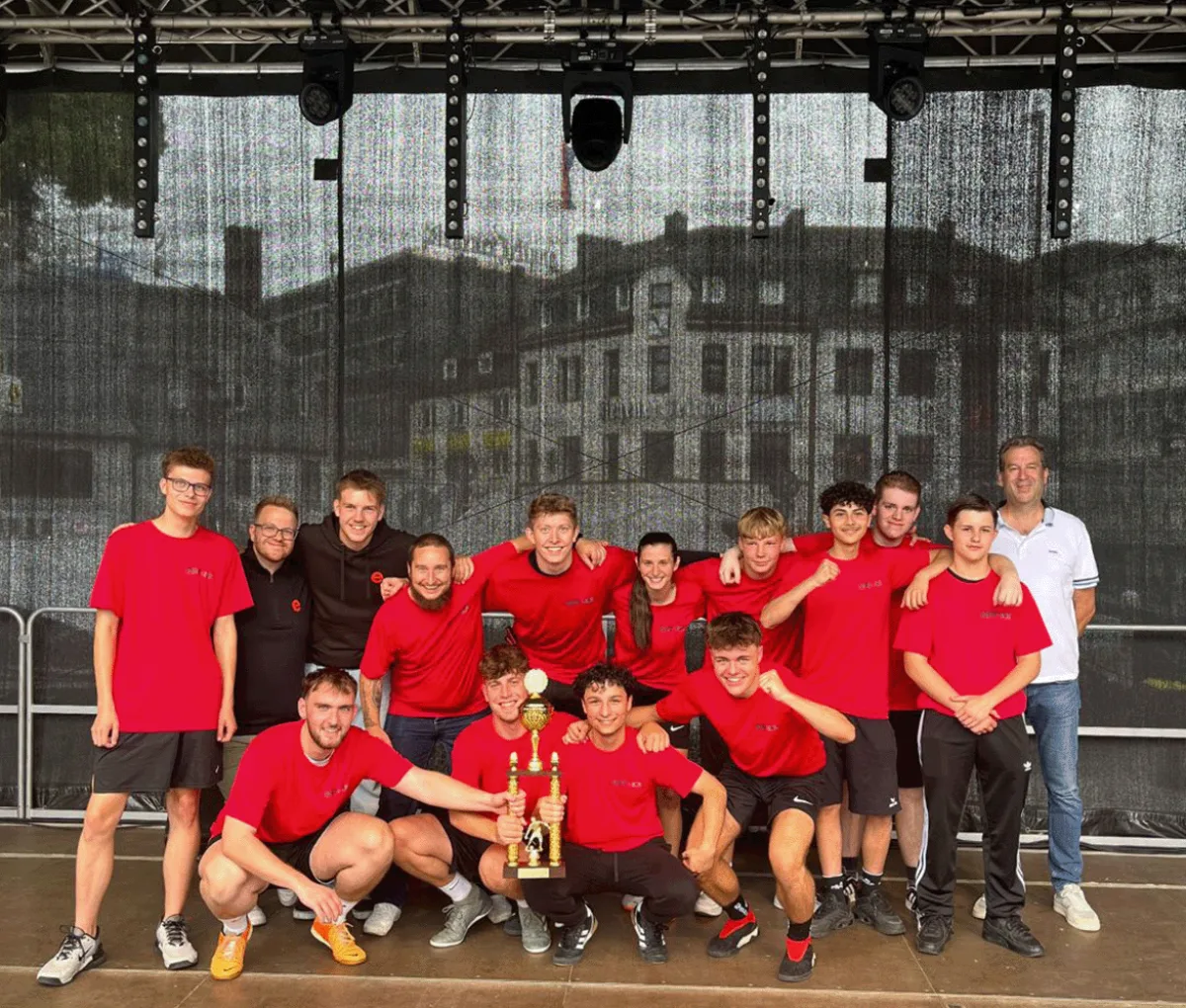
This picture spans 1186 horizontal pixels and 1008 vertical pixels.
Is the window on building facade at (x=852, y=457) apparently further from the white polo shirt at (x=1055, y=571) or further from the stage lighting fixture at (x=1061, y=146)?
the stage lighting fixture at (x=1061, y=146)

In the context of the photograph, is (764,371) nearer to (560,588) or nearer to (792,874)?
(560,588)

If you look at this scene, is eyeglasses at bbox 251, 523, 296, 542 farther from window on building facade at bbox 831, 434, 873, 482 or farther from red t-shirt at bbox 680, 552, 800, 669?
window on building facade at bbox 831, 434, 873, 482

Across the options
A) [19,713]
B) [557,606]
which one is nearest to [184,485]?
[557,606]

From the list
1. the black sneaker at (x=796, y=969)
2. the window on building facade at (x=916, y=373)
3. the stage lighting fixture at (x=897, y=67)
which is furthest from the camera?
the window on building facade at (x=916, y=373)

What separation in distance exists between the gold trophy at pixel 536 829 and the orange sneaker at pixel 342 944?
0.57 metres

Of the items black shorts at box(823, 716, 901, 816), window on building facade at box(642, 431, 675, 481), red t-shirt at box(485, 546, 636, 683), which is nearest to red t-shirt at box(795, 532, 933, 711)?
black shorts at box(823, 716, 901, 816)

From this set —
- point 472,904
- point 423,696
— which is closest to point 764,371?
point 423,696

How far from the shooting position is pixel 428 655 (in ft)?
14.9

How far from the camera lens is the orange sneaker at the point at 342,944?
403 centimetres

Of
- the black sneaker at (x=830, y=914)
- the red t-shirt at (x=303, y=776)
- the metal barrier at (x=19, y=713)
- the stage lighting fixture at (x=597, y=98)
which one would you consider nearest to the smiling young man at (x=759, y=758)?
the black sneaker at (x=830, y=914)

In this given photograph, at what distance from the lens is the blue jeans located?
4.47 m

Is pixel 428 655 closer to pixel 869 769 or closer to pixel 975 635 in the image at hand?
pixel 869 769

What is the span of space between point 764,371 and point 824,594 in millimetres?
1377

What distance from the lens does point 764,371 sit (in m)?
5.40
